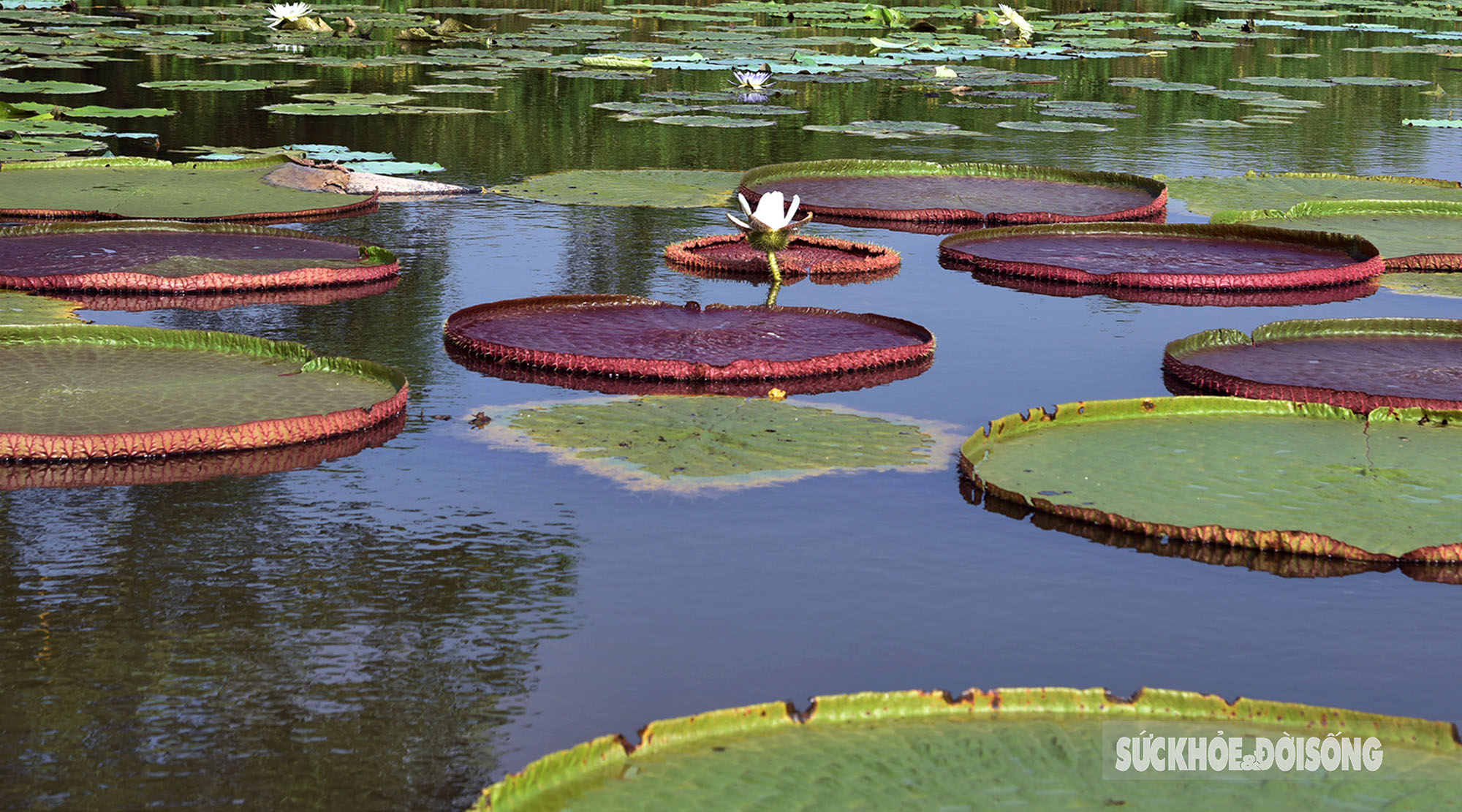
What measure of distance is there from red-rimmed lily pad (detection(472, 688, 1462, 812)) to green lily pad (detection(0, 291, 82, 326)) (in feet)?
13.3

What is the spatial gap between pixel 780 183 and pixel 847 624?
6.51 meters

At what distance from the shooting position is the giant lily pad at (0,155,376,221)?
28.2ft

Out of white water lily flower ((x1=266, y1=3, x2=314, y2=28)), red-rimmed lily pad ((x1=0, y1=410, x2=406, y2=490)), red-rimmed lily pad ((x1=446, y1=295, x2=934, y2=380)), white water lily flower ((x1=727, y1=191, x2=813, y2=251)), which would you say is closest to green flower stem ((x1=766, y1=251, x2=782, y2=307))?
white water lily flower ((x1=727, y1=191, x2=813, y2=251))

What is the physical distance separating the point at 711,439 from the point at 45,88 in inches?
440

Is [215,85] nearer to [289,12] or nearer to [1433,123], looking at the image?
[289,12]

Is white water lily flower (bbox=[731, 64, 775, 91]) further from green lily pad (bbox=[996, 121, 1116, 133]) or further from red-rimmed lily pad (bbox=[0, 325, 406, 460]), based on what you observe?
red-rimmed lily pad (bbox=[0, 325, 406, 460])

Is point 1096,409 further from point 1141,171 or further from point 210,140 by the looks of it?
point 210,140

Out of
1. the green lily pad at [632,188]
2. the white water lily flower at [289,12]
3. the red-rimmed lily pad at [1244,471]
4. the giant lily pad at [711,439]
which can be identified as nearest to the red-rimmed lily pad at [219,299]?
the giant lily pad at [711,439]

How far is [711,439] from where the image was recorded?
16.6 ft

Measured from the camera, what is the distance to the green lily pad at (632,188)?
9719 millimetres

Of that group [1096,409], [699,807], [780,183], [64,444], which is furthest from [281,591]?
[780,183]

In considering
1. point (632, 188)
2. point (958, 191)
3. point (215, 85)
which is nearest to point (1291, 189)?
point (958, 191)

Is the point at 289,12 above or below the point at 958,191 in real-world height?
above

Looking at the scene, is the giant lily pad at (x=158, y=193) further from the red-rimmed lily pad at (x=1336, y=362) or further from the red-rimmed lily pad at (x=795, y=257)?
the red-rimmed lily pad at (x=1336, y=362)
